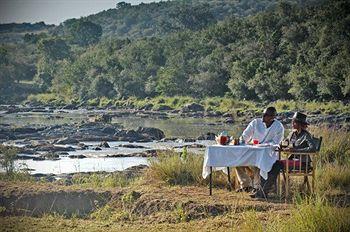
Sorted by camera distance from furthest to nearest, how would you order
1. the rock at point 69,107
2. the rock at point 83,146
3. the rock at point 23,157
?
the rock at point 69,107
the rock at point 83,146
the rock at point 23,157

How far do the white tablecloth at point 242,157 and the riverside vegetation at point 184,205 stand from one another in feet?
1.62

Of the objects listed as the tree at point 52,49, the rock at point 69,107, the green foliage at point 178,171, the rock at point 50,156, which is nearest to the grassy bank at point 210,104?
the rock at point 69,107

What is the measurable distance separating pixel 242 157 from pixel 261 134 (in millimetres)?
593

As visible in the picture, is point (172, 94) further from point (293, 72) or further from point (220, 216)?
point (220, 216)

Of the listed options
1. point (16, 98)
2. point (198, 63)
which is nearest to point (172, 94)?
point (198, 63)

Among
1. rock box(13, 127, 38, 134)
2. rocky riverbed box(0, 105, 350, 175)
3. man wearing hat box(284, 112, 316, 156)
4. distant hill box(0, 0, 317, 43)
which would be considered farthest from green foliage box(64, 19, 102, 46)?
man wearing hat box(284, 112, 316, 156)

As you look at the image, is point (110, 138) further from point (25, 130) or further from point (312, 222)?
point (312, 222)

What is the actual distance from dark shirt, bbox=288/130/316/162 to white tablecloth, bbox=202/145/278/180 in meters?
0.32

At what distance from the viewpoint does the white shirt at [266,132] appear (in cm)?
1032

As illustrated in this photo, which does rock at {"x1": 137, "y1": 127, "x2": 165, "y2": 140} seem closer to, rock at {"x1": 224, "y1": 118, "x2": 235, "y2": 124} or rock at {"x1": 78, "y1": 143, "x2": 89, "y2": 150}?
rock at {"x1": 78, "y1": 143, "x2": 89, "y2": 150}

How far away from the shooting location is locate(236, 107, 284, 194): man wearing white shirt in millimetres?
10288

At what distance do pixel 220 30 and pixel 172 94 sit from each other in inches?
521

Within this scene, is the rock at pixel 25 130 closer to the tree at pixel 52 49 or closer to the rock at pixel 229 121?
the rock at pixel 229 121

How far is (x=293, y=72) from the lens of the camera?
53.5m
